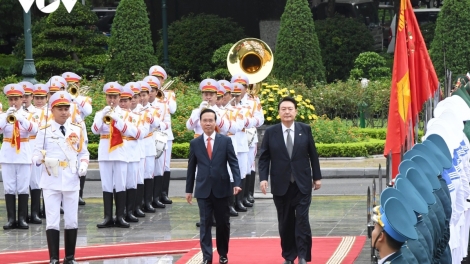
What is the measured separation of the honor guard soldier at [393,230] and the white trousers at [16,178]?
31.7 feet

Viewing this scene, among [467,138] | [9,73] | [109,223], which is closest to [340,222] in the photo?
[109,223]

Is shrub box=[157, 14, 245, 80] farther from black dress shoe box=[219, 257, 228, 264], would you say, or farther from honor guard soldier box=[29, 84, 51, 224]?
black dress shoe box=[219, 257, 228, 264]

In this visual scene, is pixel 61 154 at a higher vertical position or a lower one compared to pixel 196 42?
lower

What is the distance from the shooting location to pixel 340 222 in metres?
15.4

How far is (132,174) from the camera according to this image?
1575 centimetres

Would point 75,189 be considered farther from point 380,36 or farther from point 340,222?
point 380,36

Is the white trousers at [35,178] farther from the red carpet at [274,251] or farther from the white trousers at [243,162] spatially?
the red carpet at [274,251]

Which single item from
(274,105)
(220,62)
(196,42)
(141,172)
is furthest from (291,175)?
(196,42)

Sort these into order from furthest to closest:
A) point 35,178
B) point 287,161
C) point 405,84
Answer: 1. point 35,178
2. point 287,161
3. point 405,84

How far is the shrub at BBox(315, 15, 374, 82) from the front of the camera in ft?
110

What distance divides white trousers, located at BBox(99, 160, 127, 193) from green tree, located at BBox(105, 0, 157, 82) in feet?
48.4

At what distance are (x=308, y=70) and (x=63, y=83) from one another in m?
14.8

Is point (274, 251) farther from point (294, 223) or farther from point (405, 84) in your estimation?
point (405, 84)

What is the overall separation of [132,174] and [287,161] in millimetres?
3970
